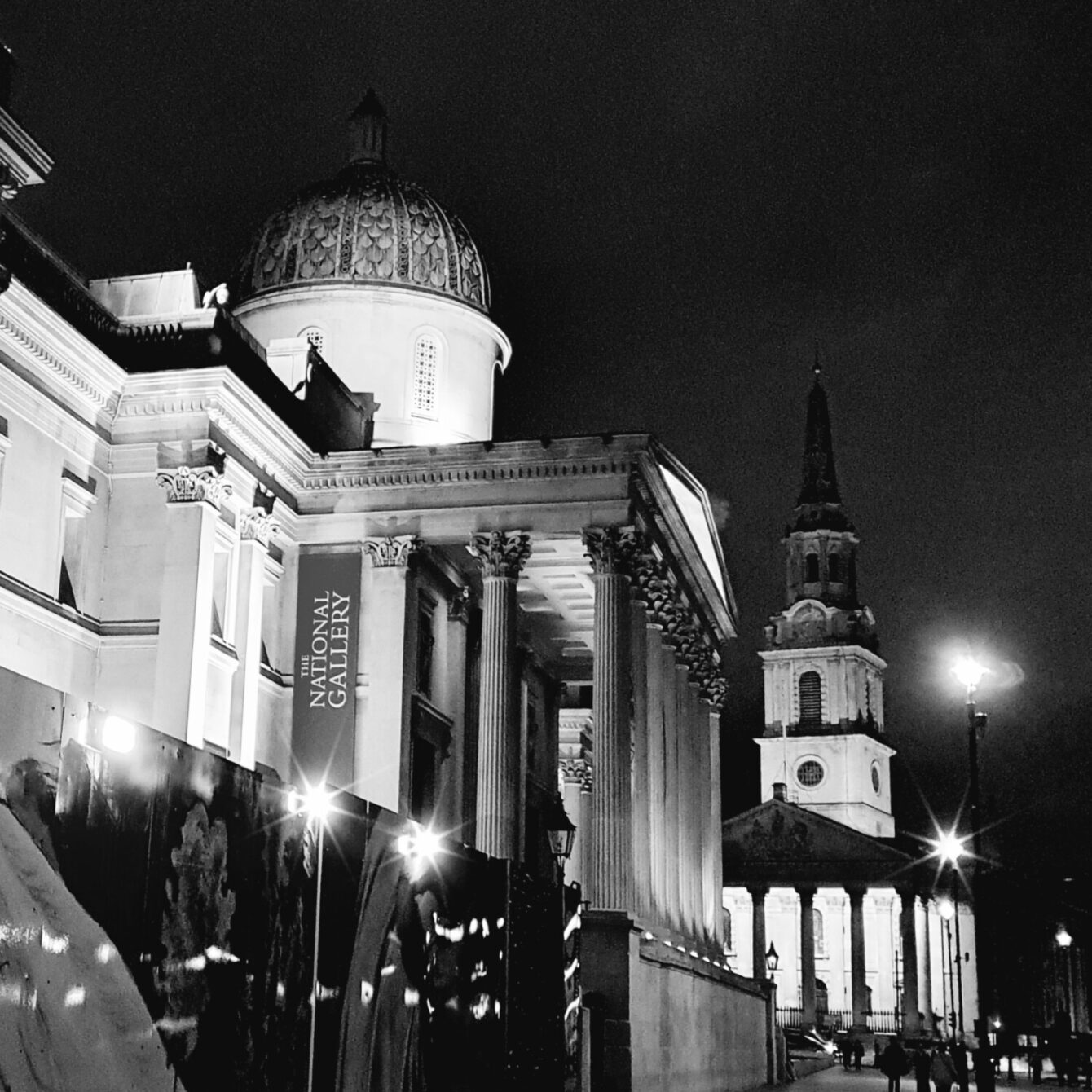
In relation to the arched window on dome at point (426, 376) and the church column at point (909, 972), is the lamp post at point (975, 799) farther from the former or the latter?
the church column at point (909, 972)

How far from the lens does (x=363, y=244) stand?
41.5 metres

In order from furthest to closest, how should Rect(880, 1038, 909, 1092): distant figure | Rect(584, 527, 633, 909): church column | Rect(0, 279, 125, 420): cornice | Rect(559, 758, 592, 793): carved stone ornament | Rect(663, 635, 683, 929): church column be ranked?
Rect(559, 758, 592, 793): carved stone ornament < Rect(663, 635, 683, 929): church column < Rect(880, 1038, 909, 1092): distant figure < Rect(584, 527, 633, 909): church column < Rect(0, 279, 125, 420): cornice

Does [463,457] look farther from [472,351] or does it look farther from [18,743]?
[18,743]

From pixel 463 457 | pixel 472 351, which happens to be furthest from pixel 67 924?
pixel 472 351

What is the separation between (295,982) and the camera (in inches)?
408

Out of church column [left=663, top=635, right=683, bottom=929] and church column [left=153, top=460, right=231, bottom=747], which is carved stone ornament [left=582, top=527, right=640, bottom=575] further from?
church column [left=663, top=635, right=683, bottom=929]

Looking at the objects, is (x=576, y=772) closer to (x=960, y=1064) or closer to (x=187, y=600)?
(x=960, y=1064)

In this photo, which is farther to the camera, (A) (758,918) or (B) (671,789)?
(A) (758,918)

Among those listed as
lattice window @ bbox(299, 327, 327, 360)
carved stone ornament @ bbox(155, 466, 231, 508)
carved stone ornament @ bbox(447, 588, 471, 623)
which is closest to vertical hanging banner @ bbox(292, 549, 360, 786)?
carved stone ornament @ bbox(447, 588, 471, 623)

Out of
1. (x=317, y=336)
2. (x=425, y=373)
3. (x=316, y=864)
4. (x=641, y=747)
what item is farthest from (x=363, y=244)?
(x=316, y=864)

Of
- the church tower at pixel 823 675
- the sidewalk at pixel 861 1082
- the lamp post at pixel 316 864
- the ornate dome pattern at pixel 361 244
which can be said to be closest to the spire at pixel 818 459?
the church tower at pixel 823 675

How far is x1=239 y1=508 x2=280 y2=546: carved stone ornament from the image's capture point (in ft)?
101

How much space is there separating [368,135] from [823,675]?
88465 mm

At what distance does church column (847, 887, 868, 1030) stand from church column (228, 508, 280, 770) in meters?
71.9
